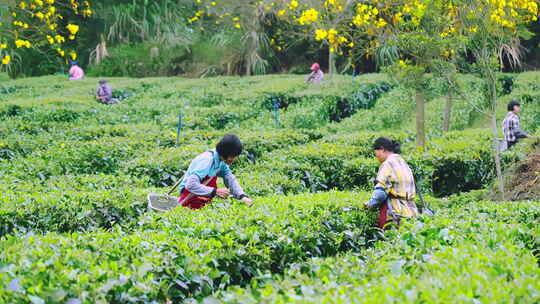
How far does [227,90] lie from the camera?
76.3 ft

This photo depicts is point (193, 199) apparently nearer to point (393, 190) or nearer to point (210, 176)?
point (210, 176)

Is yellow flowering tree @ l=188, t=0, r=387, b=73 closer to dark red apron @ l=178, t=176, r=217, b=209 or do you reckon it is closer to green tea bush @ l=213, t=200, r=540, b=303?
dark red apron @ l=178, t=176, r=217, b=209

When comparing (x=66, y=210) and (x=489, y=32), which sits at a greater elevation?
(x=489, y=32)

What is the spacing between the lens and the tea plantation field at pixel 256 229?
3.77 meters

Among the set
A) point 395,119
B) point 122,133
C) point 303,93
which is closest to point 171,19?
point 303,93

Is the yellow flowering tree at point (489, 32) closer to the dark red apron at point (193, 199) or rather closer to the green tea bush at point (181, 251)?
the green tea bush at point (181, 251)

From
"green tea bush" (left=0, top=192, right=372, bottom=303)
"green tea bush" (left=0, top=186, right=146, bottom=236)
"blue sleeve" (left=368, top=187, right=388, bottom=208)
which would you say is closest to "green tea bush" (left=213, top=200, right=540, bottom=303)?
"green tea bush" (left=0, top=192, right=372, bottom=303)

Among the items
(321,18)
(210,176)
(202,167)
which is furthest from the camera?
(321,18)

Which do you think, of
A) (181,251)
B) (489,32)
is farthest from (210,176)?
(489,32)

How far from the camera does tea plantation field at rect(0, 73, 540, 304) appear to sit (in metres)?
3.77

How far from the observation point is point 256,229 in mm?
5352

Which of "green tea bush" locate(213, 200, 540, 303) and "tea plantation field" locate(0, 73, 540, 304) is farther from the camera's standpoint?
"tea plantation field" locate(0, 73, 540, 304)

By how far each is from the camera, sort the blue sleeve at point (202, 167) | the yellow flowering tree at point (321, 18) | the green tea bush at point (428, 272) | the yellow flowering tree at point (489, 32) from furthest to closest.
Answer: the yellow flowering tree at point (321, 18) → the yellow flowering tree at point (489, 32) → the blue sleeve at point (202, 167) → the green tea bush at point (428, 272)

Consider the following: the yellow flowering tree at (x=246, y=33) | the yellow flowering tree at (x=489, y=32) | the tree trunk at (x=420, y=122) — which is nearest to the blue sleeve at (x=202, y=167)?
the yellow flowering tree at (x=489, y=32)
